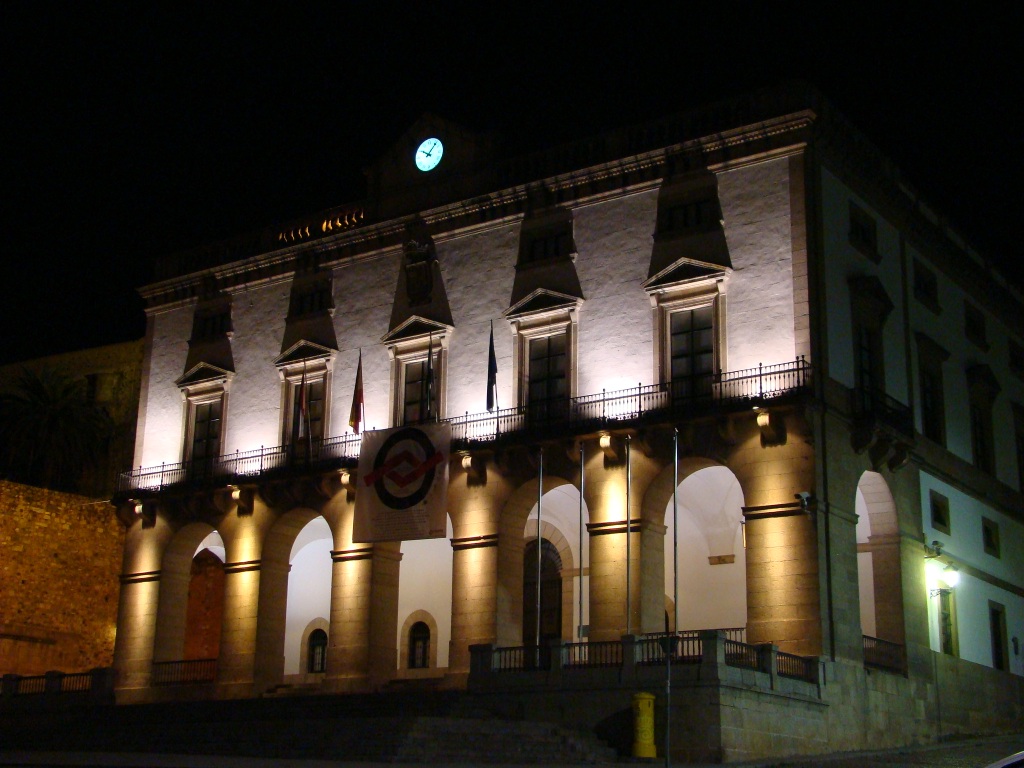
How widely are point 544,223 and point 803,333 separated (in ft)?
27.8

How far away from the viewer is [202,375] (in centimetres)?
4172

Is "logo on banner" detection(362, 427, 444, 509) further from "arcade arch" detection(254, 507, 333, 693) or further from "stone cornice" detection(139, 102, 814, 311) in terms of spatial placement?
"stone cornice" detection(139, 102, 814, 311)

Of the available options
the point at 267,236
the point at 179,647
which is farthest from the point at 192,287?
the point at 179,647

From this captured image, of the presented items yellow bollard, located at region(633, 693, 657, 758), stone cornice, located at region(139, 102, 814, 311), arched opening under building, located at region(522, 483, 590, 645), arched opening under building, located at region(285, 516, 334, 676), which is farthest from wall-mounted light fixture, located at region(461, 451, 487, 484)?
yellow bollard, located at region(633, 693, 657, 758)

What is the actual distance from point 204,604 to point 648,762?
76.8 feet

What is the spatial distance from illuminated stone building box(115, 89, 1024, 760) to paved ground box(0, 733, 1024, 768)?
3.68 feet

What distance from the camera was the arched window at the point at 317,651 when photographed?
1572 inches

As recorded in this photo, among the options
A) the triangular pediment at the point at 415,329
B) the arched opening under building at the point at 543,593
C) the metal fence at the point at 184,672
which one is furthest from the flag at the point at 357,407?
the metal fence at the point at 184,672

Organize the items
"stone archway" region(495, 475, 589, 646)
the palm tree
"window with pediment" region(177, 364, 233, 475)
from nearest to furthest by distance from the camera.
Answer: "stone archway" region(495, 475, 589, 646) < "window with pediment" region(177, 364, 233, 475) < the palm tree

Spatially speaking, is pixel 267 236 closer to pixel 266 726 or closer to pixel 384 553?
pixel 384 553

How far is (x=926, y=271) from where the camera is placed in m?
36.7

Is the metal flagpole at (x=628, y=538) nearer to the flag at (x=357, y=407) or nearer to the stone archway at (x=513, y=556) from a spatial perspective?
the stone archway at (x=513, y=556)

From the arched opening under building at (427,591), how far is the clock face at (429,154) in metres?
10.1

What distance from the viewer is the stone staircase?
25.0 m
